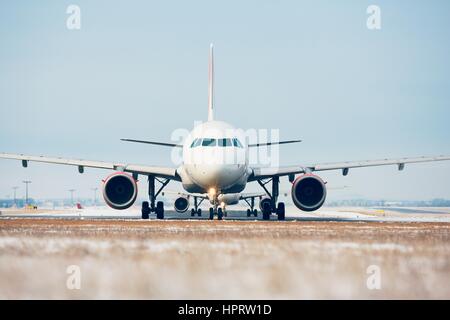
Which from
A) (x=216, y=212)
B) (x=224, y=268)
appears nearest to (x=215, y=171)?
(x=216, y=212)

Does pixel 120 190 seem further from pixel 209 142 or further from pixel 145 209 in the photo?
pixel 209 142

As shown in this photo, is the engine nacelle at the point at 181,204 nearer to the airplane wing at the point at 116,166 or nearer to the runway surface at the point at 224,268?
the airplane wing at the point at 116,166

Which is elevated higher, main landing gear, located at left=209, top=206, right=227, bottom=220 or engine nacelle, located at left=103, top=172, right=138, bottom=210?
engine nacelle, located at left=103, top=172, right=138, bottom=210

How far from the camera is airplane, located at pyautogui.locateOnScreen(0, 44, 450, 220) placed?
32531mm

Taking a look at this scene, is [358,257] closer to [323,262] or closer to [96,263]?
[323,262]

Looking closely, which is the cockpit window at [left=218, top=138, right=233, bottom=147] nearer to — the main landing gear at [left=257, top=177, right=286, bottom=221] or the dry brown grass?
the main landing gear at [left=257, top=177, right=286, bottom=221]

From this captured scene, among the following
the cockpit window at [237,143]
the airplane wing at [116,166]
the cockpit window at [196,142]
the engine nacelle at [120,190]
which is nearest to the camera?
the cockpit window at [196,142]

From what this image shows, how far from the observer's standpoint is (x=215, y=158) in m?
32.2

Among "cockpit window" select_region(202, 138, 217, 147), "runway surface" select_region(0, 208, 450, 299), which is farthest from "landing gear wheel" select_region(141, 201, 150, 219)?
"runway surface" select_region(0, 208, 450, 299)

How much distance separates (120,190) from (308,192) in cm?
868

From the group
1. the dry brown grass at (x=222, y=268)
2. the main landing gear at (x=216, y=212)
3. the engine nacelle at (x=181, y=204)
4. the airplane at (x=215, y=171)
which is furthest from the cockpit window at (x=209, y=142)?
the engine nacelle at (x=181, y=204)

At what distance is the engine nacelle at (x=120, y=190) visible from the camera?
34.2 m

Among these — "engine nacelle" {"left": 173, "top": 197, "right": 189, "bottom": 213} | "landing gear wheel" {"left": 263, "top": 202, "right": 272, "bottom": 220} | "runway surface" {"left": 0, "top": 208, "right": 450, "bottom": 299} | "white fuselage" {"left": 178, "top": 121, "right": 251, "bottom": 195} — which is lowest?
"engine nacelle" {"left": 173, "top": 197, "right": 189, "bottom": 213}
